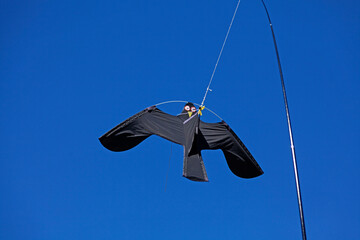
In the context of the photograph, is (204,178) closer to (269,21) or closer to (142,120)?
(142,120)

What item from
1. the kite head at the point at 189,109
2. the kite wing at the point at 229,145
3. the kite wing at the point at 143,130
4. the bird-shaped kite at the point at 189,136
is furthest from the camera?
the kite head at the point at 189,109

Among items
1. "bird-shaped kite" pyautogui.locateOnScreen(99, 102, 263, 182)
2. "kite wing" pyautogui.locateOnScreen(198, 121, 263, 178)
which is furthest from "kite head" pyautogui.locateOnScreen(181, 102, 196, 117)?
"kite wing" pyautogui.locateOnScreen(198, 121, 263, 178)

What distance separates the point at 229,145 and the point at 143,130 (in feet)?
5.71

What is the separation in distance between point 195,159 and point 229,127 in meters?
1.25

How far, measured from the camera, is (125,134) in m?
6.17

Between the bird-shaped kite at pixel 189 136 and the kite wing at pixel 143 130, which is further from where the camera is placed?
the kite wing at pixel 143 130

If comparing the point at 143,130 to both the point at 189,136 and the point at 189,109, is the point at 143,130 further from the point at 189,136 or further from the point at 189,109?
the point at 189,109

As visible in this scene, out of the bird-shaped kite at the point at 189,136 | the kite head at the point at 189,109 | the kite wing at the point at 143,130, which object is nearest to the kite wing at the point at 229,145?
the bird-shaped kite at the point at 189,136

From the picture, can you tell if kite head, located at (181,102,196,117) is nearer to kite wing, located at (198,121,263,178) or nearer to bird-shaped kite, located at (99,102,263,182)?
bird-shaped kite, located at (99,102,263,182)

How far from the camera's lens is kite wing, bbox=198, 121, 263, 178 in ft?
20.8

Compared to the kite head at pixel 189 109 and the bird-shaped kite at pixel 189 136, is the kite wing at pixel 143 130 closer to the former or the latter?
the bird-shaped kite at pixel 189 136

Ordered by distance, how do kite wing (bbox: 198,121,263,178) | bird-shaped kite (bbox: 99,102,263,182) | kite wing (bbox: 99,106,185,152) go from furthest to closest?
kite wing (bbox: 198,121,263,178) < kite wing (bbox: 99,106,185,152) < bird-shaped kite (bbox: 99,102,263,182)

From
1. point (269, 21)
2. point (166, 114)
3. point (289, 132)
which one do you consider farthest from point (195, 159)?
point (269, 21)

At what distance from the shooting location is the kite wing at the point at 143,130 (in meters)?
6.07
